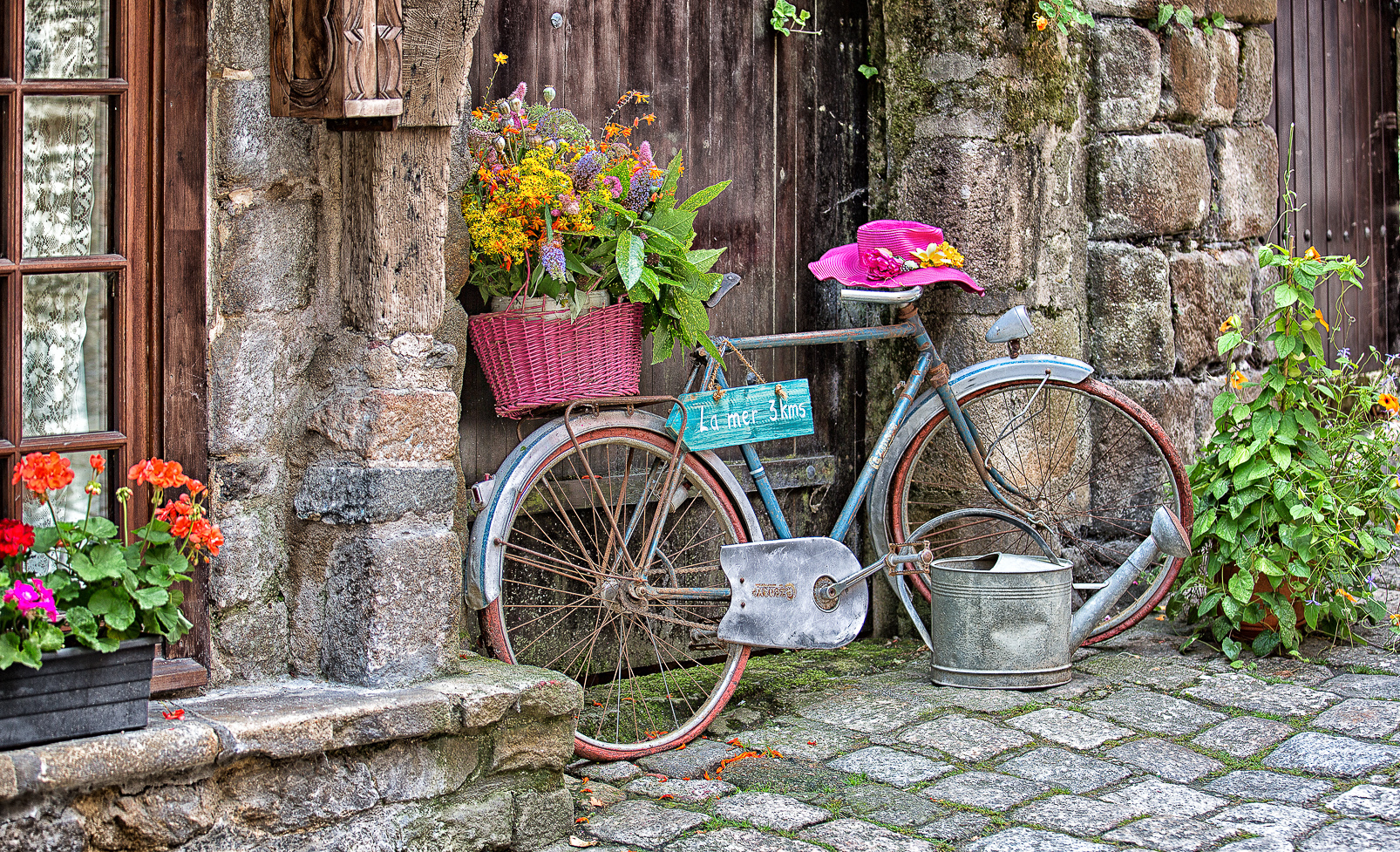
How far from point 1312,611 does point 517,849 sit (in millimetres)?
2506

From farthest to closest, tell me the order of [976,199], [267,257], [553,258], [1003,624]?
[976,199]
[1003,624]
[553,258]
[267,257]

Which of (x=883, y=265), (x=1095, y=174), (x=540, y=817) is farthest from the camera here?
(x=1095, y=174)

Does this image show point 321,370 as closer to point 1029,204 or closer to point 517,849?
point 517,849

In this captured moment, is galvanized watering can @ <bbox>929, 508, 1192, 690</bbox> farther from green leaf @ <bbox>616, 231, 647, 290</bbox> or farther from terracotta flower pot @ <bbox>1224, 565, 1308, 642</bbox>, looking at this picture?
green leaf @ <bbox>616, 231, 647, 290</bbox>

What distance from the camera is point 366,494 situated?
308 centimetres

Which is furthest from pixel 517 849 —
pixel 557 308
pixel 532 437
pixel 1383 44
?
pixel 1383 44

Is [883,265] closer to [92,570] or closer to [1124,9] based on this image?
[1124,9]

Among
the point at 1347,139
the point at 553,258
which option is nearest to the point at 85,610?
the point at 553,258

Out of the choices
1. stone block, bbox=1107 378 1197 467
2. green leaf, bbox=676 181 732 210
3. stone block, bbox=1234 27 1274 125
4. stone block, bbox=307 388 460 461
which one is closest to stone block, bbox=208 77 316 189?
stone block, bbox=307 388 460 461

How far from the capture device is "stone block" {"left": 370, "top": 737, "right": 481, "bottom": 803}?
298 centimetres

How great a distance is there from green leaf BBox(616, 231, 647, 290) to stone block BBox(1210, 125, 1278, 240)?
259 centimetres

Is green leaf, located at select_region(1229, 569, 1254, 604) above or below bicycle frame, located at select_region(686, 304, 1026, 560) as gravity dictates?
below

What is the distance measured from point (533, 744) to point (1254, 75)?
3.71 m

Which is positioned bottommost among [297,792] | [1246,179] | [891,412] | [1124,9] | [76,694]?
[297,792]
